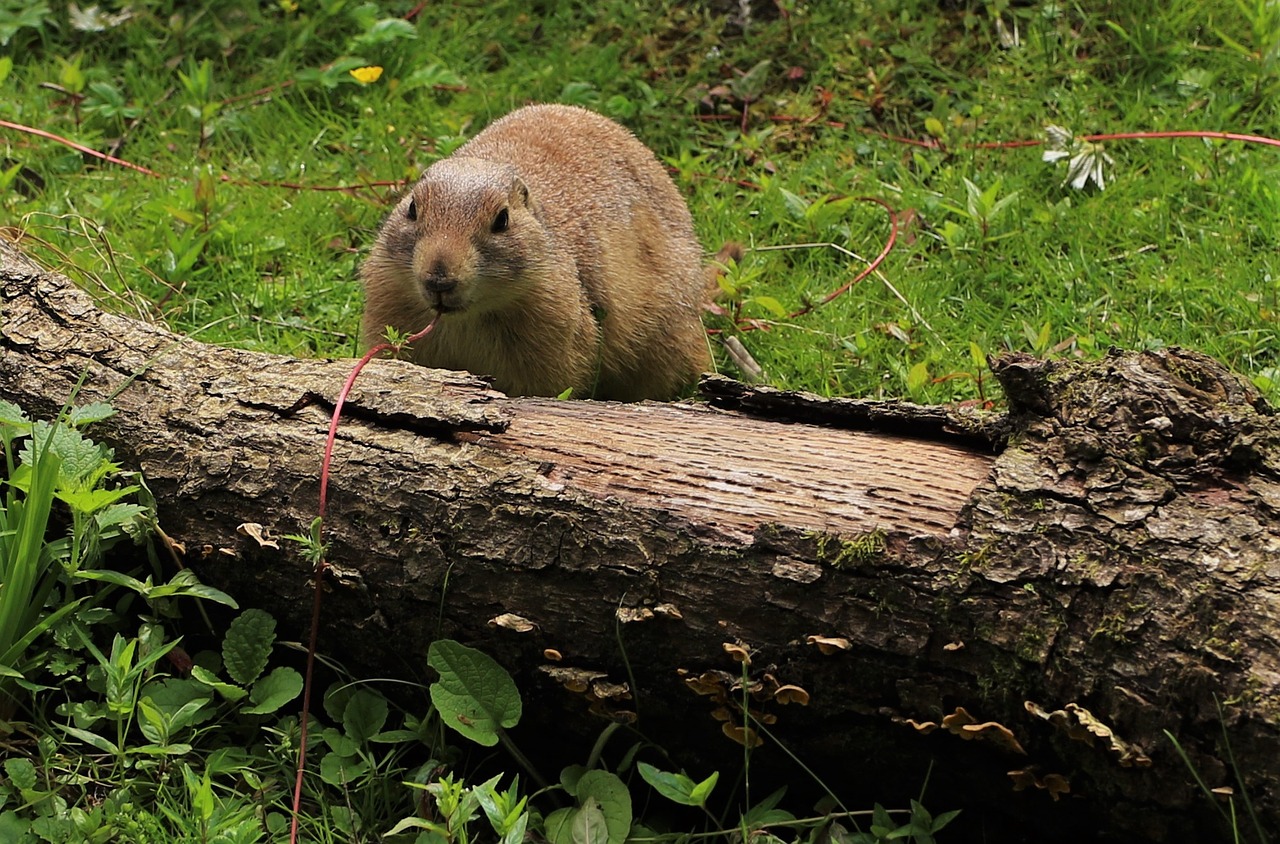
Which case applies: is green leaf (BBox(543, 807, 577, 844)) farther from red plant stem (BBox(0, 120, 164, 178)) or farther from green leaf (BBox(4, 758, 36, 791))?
red plant stem (BBox(0, 120, 164, 178))

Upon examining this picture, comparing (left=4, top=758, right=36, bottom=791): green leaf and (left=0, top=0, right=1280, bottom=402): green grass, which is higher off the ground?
(left=0, top=0, right=1280, bottom=402): green grass

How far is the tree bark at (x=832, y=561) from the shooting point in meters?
2.58

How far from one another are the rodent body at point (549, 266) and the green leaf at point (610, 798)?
1638 mm

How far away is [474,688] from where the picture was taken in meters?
2.94

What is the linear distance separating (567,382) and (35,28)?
12.4 feet

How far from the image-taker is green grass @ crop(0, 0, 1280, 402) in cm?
492

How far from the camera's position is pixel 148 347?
11.8 ft

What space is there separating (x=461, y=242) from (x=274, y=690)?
5.07ft

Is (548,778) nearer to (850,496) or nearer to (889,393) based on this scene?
(850,496)

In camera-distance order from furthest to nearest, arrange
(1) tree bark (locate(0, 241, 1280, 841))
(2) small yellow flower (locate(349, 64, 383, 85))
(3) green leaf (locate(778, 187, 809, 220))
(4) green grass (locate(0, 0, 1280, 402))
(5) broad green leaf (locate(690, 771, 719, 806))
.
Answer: (2) small yellow flower (locate(349, 64, 383, 85)) → (3) green leaf (locate(778, 187, 809, 220)) → (4) green grass (locate(0, 0, 1280, 402)) → (5) broad green leaf (locate(690, 771, 719, 806)) → (1) tree bark (locate(0, 241, 1280, 841))

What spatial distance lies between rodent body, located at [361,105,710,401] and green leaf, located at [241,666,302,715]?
4.29ft

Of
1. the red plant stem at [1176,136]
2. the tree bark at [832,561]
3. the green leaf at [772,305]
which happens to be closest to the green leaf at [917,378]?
the green leaf at [772,305]

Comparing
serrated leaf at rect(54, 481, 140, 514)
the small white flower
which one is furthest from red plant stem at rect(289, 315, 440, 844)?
the small white flower

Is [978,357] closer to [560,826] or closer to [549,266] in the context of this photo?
[549,266]
